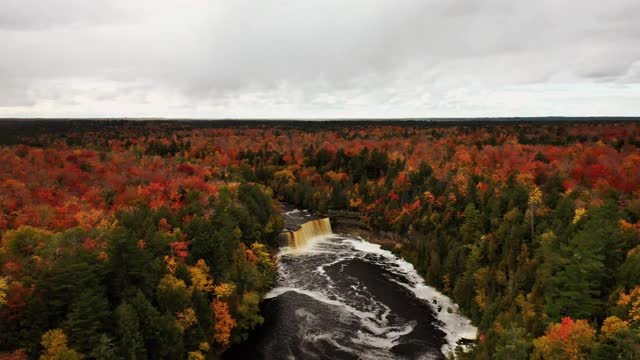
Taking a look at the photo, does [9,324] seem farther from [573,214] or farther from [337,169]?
[337,169]

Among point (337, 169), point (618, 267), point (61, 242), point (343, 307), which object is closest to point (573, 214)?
point (618, 267)

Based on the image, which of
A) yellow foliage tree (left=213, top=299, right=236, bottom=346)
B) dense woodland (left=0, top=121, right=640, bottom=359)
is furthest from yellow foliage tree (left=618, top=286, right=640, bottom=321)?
yellow foliage tree (left=213, top=299, right=236, bottom=346)

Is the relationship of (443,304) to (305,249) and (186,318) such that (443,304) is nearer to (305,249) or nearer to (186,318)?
(305,249)

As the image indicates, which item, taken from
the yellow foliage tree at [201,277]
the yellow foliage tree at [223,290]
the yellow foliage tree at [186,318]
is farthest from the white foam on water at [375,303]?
the yellow foliage tree at [186,318]

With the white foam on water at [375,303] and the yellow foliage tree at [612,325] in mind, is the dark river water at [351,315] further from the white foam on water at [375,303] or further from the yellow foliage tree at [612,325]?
the yellow foliage tree at [612,325]

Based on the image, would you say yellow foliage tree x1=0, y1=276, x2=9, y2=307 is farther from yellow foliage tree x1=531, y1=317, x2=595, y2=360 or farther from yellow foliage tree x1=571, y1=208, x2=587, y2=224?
yellow foliage tree x1=571, y1=208, x2=587, y2=224
